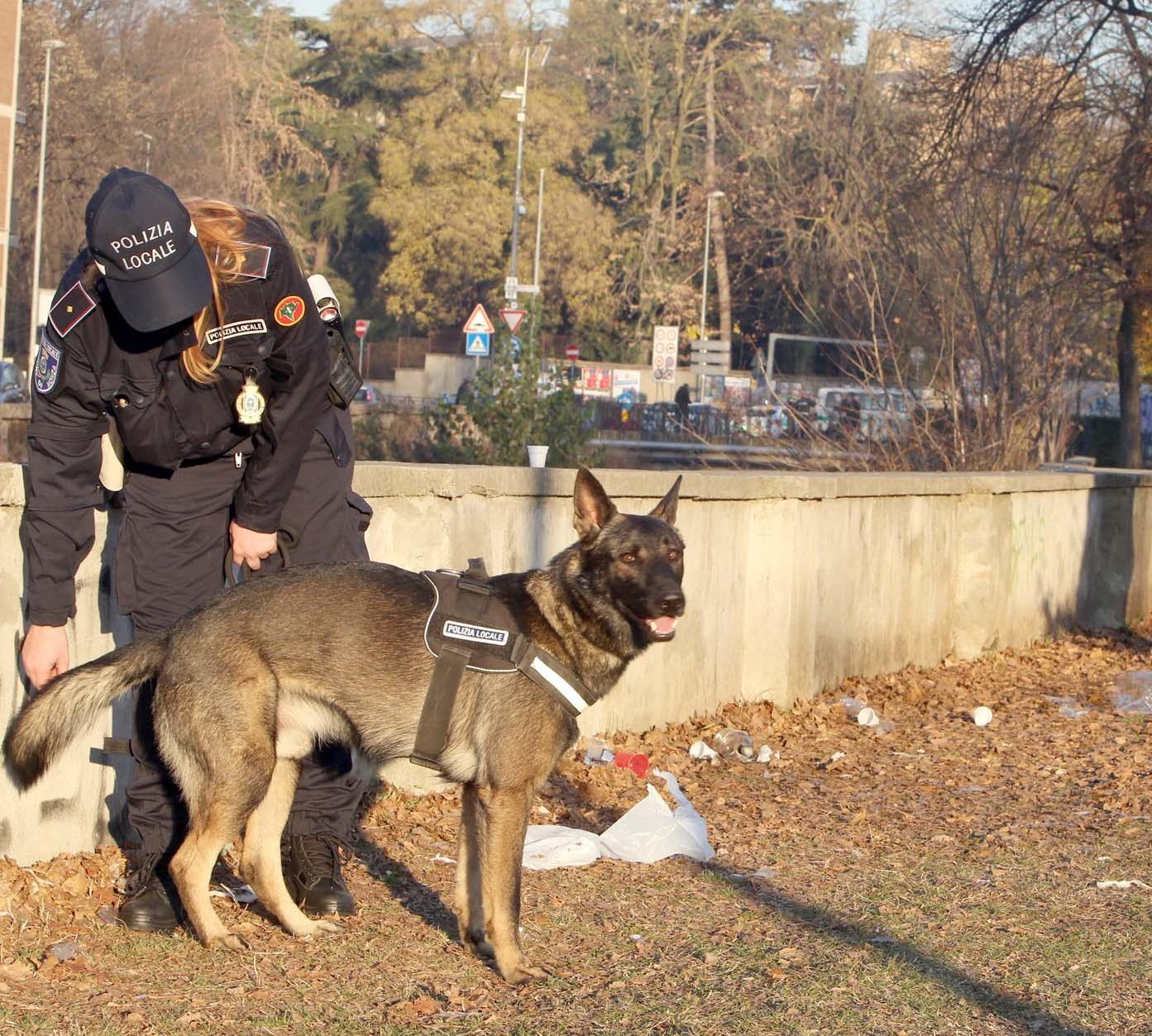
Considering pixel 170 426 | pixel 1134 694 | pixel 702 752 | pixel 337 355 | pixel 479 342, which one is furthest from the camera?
pixel 479 342

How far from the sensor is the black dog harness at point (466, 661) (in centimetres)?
446

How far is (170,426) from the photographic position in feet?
14.3

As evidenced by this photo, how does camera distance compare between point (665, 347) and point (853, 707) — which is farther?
point (665, 347)

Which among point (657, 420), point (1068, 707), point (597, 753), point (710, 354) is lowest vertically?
point (657, 420)

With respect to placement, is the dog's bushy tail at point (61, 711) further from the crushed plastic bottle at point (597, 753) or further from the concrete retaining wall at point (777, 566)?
the crushed plastic bottle at point (597, 753)

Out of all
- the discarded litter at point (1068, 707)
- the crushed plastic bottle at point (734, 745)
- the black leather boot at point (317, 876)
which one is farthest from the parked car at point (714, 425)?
the black leather boot at point (317, 876)

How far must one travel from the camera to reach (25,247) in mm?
53406

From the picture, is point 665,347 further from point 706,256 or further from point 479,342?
point 706,256

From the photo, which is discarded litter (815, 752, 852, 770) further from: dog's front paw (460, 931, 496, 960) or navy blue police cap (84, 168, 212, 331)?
navy blue police cap (84, 168, 212, 331)

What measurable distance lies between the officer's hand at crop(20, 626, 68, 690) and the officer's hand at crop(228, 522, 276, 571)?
22.8 inches

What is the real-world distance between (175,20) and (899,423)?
4297 cm

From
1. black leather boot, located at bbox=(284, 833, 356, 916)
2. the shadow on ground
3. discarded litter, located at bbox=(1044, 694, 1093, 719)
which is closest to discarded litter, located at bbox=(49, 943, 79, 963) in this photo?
black leather boot, located at bbox=(284, 833, 356, 916)

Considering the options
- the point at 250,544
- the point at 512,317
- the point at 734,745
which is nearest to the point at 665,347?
the point at 512,317

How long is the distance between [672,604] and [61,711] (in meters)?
1.82
